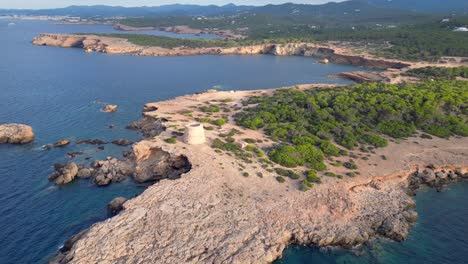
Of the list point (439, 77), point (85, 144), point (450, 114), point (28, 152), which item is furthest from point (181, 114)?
point (439, 77)

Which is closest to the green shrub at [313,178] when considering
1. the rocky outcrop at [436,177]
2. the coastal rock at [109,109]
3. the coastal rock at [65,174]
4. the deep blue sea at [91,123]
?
the deep blue sea at [91,123]

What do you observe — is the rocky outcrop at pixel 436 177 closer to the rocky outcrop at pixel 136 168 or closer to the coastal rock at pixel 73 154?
the rocky outcrop at pixel 136 168

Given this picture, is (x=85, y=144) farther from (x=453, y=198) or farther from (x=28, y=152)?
(x=453, y=198)

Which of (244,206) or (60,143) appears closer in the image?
(244,206)

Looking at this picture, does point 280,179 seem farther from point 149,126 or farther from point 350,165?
point 149,126

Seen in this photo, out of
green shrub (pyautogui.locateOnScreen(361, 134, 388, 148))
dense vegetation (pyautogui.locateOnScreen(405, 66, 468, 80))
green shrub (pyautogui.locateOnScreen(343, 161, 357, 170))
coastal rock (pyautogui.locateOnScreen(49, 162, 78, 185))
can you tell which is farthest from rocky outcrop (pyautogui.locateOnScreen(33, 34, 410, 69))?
coastal rock (pyautogui.locateOnScreen(49, 162, 78, 185))

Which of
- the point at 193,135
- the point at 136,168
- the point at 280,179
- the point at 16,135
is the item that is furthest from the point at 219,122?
the point at 16,135
